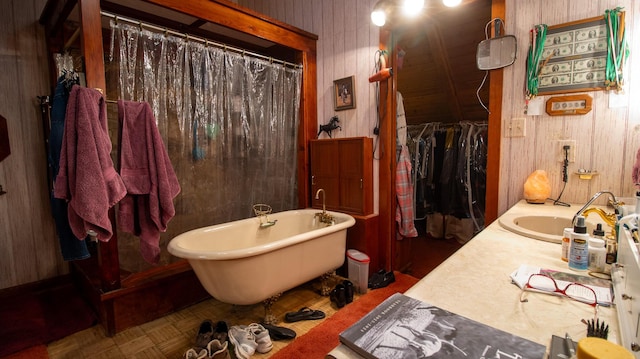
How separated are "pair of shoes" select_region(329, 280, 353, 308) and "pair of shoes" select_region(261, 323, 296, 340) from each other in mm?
447

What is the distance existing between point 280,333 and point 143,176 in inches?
51.1

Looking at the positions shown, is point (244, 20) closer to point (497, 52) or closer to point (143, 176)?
point (143, 176)

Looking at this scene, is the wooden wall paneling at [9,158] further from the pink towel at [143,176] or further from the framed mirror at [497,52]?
the framed mirror at [497,52]

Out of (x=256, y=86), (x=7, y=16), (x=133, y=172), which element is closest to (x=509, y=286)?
(x=133, y=172)

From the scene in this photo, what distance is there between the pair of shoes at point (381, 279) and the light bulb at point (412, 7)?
2049mm

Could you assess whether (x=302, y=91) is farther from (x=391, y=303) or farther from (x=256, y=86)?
(x=391, y=303)

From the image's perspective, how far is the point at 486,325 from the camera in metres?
0.61

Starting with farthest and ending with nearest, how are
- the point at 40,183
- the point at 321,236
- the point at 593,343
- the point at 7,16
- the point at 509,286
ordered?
the point at 40,183 < the point at 7,16 < the point at 321,236 < the point at 509,286 < the point at 593,343

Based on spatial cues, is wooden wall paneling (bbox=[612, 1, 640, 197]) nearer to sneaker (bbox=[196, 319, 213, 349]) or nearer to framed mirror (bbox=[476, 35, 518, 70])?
framed mirror (bbox=[476, 35, 518, 70])

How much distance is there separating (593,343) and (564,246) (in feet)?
2.24

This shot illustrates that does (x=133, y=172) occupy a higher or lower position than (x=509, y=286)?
higher

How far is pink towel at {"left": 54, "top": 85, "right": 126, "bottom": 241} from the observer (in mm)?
1479

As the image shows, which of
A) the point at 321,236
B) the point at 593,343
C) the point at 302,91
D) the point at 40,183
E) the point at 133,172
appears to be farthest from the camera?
the point at 302,91

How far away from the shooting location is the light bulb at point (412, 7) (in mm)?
1888
